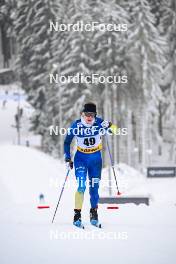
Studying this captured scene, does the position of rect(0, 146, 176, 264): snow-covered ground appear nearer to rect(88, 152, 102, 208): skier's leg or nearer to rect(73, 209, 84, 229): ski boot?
rect(73, 209, 84, 229): ski boot

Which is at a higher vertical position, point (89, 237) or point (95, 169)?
point (95, 169)

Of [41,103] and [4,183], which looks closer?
[4,183]

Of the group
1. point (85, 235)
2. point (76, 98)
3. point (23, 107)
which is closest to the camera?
point (85, 235)

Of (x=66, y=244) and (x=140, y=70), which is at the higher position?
(x=140, y=70)

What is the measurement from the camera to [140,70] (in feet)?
114

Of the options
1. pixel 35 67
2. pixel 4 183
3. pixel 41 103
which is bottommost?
pixel 4 183

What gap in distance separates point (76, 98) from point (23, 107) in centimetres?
1659

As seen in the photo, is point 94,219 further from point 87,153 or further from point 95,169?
point 87,153

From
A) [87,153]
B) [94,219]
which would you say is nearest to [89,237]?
[94,219]

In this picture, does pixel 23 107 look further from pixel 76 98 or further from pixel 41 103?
pixel 76 98

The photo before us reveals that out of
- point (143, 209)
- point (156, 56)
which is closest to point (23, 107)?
point (156, 56)

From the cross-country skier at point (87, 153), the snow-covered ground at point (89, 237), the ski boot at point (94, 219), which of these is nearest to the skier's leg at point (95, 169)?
the cross-country skier at point (87, 153)

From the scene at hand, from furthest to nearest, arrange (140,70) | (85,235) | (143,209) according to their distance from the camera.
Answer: (140,70) < (143,209) < (85,235)

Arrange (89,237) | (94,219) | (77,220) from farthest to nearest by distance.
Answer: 1. (94,219)
2. (77,220)
3. (89,237)
